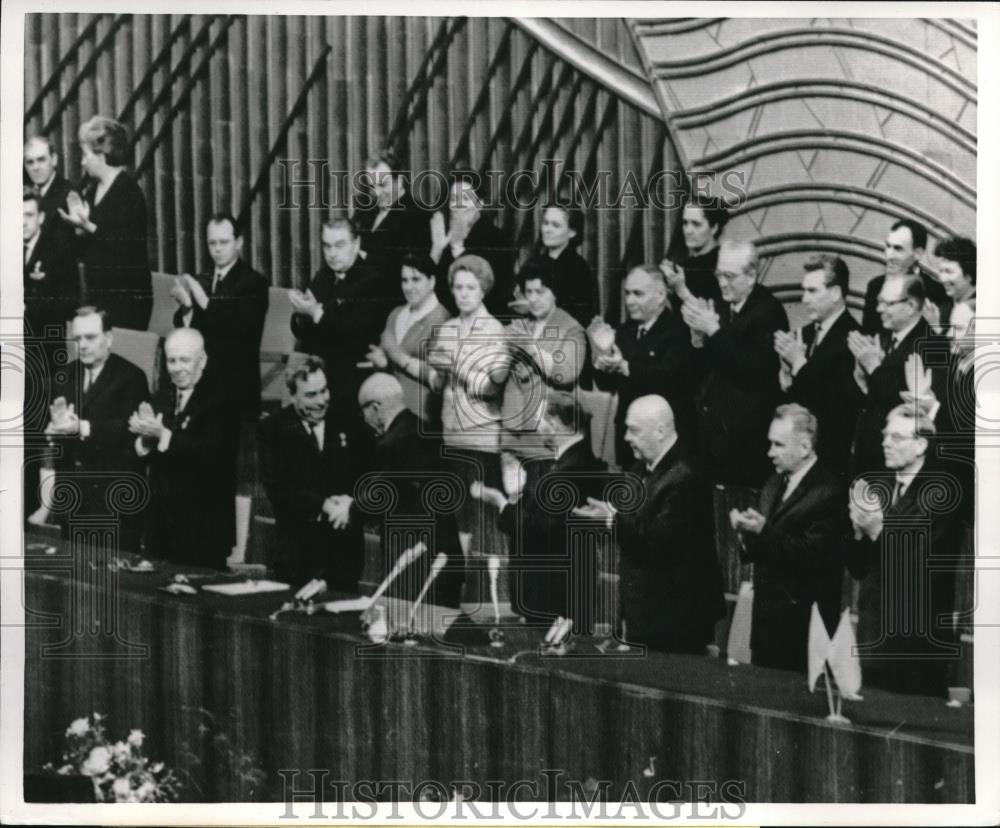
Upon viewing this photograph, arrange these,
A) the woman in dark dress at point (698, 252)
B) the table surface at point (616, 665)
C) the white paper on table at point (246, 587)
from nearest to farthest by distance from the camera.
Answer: the table surface at point (616, 665)
the woman in dark dress at point (698, 252)
the white paper on table at point (246, 587)

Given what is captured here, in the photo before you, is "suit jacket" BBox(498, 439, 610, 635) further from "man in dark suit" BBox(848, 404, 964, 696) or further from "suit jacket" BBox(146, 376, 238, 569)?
"suit jacket" BBox(146, 376, 238, 569)

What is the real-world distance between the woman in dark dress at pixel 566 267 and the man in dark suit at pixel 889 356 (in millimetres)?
1061

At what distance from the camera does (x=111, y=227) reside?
5695mm

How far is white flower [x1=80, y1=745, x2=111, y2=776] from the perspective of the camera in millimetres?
5676

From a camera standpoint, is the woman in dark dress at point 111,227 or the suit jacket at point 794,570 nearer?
the suit jacket at point 794,570

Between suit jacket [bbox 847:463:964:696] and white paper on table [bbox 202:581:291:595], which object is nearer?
suit jacket [bbox 847:463:964:696]

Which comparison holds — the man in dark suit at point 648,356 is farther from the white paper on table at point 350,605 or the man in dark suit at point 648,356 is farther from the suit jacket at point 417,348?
the white paper on table at point 350,605

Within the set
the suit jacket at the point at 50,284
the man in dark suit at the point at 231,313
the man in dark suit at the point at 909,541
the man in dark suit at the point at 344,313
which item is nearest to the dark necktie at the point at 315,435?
the man in dark suit at the point at 344,313

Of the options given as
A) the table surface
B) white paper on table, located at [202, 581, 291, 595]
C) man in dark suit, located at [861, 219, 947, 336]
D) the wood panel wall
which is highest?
the wood panel wall

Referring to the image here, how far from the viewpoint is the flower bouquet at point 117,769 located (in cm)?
567

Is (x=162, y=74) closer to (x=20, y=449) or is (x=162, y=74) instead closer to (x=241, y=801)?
(x=20, y=449)

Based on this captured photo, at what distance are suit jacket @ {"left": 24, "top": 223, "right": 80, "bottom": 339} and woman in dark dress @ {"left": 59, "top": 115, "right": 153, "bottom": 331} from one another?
2.4 inches

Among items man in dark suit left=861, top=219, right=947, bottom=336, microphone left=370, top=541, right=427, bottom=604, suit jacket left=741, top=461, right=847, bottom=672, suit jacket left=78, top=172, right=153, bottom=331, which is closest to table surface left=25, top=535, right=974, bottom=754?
suit jacket left=741, top=461, right=847, bottom=672

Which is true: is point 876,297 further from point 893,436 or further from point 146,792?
point 146,792
